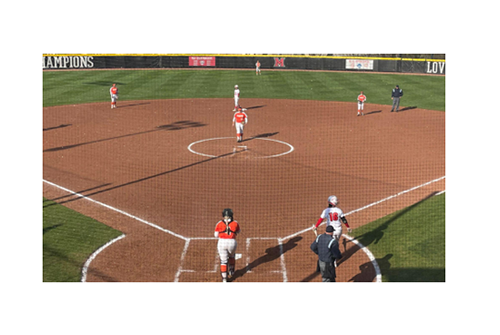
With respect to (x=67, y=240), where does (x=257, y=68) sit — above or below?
above

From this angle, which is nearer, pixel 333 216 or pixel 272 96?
pixel 333 216

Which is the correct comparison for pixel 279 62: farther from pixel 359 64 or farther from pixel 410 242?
pixel 410 242

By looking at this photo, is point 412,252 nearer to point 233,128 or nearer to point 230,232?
point 230,232

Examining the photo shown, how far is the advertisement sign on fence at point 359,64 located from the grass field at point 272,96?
1.30m

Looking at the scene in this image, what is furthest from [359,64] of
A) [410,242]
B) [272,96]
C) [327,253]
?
[327,253]

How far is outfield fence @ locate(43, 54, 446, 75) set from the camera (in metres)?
47.2

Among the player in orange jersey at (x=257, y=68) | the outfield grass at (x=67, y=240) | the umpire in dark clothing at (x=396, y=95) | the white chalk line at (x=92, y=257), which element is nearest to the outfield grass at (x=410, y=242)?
the white chalk line at (x=92, y=257)

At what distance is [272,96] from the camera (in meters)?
38.5

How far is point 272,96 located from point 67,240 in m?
27.0

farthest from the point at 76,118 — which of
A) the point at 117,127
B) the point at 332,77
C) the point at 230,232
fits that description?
the point at 332,77

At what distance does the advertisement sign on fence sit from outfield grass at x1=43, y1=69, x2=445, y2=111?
4.99 ft

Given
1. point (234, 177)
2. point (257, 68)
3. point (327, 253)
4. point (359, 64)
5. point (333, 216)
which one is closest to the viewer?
point (327, 253)

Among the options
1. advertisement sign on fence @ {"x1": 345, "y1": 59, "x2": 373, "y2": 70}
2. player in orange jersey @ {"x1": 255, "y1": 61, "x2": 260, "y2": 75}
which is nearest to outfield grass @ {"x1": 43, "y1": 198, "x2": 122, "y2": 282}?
player in orange jersey @ {"x1": 255, "y1": 61, "x2": 260, "y2": 75}

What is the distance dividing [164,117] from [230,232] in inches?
779
